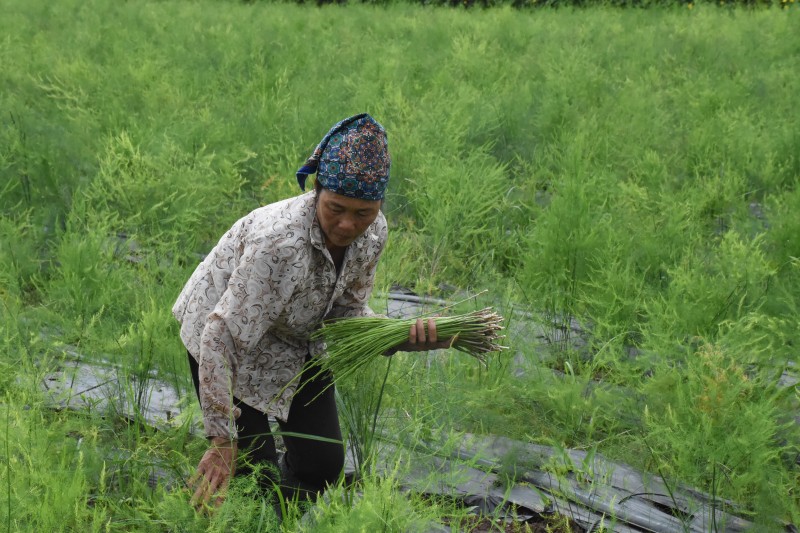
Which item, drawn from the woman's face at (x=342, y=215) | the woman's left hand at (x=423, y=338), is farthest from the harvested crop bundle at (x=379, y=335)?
the woman's face at (x=342, y=215)

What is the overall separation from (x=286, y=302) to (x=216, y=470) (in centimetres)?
45

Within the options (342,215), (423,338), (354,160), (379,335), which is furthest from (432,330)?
(354,160)

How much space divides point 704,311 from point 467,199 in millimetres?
1339

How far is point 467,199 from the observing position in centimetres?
425

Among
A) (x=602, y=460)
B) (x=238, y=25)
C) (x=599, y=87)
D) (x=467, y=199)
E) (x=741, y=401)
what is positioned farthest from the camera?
(x=238, y=25)

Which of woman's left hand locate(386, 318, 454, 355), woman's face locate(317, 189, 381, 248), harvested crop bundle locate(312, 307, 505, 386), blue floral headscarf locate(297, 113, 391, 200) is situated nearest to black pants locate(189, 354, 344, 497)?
harvested crop bundle locate(312, 307, 505, 386)

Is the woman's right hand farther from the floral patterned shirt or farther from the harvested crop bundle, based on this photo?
the harvested crop bundle

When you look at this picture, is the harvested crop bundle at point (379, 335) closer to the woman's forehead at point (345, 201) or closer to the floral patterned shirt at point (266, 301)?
the floral patterned shirt at point (266, 301)

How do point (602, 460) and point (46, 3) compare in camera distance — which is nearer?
point (602, 460)

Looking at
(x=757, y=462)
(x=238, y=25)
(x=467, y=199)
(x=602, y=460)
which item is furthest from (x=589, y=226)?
(x=238, y=25)

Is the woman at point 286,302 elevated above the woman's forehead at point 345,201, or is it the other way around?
the woman's forehead at point 345,201

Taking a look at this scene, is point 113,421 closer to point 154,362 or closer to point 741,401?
point 154,362

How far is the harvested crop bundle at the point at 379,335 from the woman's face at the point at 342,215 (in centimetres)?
26

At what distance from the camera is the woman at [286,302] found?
2199 millimetres
